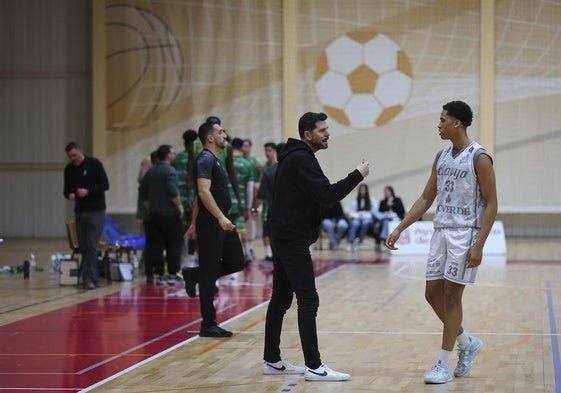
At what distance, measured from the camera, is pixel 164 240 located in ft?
45.0

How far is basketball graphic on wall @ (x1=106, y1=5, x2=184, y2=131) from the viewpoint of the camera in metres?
25.0

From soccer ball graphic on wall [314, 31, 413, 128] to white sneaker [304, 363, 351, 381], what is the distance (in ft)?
58.5

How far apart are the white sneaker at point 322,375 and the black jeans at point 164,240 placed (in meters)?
6.77

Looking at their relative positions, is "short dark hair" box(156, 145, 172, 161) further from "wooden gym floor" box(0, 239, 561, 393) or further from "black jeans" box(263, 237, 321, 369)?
"black jeans" box(263, 237, 321, 369)

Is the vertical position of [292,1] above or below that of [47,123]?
above

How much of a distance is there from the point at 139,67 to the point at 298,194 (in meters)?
18.8

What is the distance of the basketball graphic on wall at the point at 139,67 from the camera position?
25.0 meters

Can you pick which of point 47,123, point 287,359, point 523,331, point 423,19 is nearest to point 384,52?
point 423,19

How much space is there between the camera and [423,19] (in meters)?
24.3

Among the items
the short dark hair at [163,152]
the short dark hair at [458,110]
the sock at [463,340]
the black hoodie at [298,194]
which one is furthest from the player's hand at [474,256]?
the short dark hair at [163,152]

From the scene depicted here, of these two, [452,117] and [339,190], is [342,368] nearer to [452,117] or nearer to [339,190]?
[339,190]

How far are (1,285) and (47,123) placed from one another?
12067 millimetres

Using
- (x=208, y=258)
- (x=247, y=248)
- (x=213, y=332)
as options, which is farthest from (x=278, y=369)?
(x=247, y=248)

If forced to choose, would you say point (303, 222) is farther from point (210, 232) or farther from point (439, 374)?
point (210, 232)
